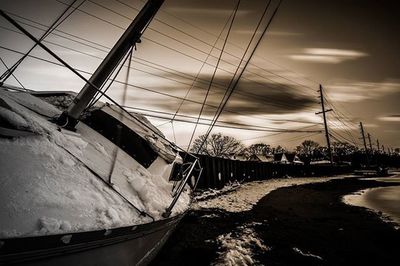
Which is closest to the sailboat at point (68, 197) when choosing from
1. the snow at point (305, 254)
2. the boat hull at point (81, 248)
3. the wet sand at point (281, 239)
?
the boat hull at point (81, 248)

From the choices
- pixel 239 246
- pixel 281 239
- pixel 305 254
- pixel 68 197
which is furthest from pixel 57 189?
pixel 281 239

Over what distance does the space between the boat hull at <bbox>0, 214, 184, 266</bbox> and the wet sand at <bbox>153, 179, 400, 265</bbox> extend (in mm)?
1976

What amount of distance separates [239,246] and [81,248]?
4.49m

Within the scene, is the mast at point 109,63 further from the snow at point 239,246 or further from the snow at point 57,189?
the snow at point 239,246

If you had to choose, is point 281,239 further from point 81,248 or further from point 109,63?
point 109,63

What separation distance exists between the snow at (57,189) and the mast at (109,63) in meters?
0.62

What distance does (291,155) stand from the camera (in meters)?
85.8

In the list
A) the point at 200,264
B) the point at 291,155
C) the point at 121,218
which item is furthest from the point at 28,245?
the point at 291,155

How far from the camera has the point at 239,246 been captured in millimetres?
5734

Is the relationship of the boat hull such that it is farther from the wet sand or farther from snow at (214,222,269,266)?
snow at (214,222,269,266)

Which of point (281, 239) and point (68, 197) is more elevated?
point (68, 197)

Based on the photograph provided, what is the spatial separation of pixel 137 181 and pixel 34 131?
179cm

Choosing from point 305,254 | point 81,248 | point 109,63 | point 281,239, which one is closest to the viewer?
point 81,248

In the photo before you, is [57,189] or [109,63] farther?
[109,63]
